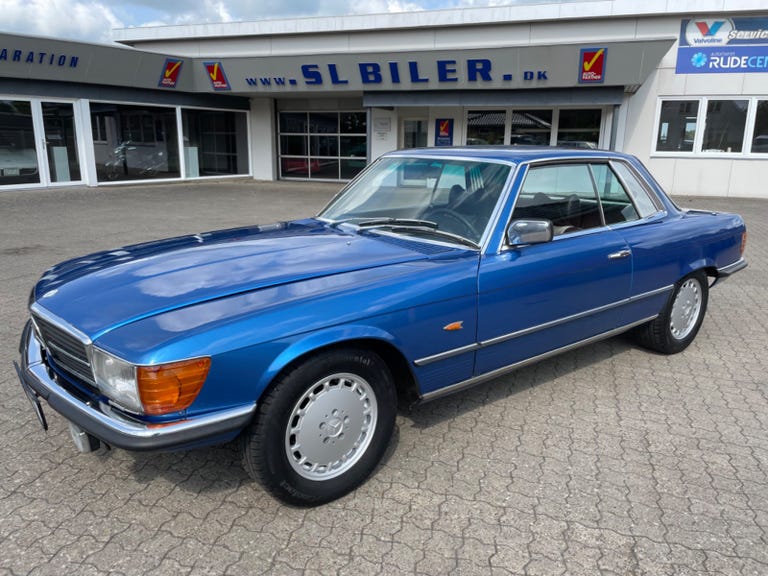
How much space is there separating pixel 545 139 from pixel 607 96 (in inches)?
117

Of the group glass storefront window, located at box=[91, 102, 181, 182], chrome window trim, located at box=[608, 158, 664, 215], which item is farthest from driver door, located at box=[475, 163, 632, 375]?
glass storefront window, located at box=[91, 102, 181, 182]

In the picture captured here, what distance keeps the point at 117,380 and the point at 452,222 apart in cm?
209

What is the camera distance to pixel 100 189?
18047 mm

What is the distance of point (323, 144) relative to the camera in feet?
A: 76.5

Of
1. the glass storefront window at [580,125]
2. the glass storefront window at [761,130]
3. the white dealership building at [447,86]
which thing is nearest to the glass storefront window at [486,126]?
the white dealership building at [447,86]

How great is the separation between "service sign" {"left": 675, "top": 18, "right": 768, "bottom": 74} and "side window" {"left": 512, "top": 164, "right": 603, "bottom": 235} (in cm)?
1591

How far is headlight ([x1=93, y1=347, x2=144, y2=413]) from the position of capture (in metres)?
2.33

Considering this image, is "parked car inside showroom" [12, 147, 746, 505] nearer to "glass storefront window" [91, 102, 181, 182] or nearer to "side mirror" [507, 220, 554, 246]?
"side mirror" [507, 220, 554, 246]

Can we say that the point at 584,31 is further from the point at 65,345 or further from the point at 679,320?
the point at 65,345

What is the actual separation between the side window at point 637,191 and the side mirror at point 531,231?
4.73 ft

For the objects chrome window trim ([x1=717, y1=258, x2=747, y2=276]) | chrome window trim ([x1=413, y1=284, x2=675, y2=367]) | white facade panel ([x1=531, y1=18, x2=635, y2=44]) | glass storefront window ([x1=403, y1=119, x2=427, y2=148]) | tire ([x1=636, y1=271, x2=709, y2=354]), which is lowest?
tire ([x1=636, y1=271, x2=709, y2=354])

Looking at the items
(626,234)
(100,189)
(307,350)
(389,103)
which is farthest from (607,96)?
(307,350)

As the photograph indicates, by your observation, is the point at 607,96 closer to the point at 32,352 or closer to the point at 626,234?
the point at 626,234

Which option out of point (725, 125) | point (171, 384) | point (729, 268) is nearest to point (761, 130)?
point (725, 125)
